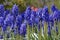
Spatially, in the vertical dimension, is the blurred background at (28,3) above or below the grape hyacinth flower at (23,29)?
above

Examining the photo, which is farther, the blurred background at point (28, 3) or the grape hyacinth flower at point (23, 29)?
the blurred background at point (28, 3)

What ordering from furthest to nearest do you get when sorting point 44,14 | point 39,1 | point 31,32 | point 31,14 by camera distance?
1. point 39,1
2. point 31,32
3. point 31,14
4. point 44,14

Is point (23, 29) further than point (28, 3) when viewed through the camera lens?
No

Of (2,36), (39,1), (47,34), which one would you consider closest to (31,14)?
(47,34)

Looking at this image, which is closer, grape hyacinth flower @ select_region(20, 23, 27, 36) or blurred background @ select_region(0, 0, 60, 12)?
grape hyacinth flower @ select_region(20, 23, 27, 36)

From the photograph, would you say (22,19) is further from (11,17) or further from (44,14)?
(44,14)

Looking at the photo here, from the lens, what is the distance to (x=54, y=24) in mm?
2744

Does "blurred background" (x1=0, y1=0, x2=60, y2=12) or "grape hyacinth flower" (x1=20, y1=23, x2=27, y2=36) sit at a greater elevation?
"blurred background" (x1=0, y1=0, x2=60, y2=12)

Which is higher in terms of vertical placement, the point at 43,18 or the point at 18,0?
the point at 18,0

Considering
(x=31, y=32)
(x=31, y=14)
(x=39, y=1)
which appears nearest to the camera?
(x=31, y=14)

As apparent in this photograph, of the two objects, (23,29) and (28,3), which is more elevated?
(28,3)

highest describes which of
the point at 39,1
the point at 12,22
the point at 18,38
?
the point at 39,1

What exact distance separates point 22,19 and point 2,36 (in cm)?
46

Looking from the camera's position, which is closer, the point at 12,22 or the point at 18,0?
the point at 12,22
